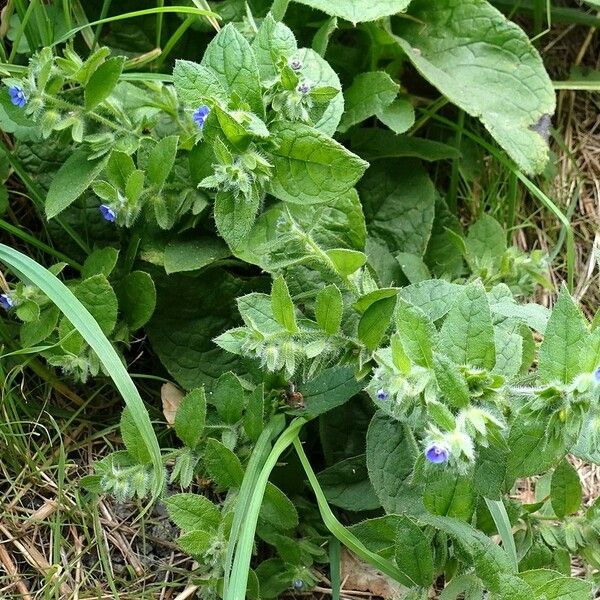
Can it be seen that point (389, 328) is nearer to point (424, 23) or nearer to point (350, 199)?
point (350, 199)

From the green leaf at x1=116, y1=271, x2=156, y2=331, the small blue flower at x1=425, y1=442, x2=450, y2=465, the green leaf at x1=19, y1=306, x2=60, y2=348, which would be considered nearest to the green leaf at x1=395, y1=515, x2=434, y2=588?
the small blue flower at x1=425, y1=442, x2=450, y2=465

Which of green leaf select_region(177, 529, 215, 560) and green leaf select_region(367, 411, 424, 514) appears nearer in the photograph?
green leaf select_region(177, 529, 215, 560)

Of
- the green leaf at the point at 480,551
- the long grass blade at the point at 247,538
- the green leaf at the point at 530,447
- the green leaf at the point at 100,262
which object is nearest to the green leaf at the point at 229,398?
the long grass blade at the point at 247,538

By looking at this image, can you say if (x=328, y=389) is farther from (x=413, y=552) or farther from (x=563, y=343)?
(x=563, y=343)

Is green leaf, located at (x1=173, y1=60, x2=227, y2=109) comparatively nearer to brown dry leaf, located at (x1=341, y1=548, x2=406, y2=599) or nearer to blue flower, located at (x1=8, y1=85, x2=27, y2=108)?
blue flower, located at (x1=8, y1=85, x2=27, y2=108)

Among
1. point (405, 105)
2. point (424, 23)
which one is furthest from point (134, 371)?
point (424, 23)

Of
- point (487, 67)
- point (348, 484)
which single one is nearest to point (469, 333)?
point (348, 484)
